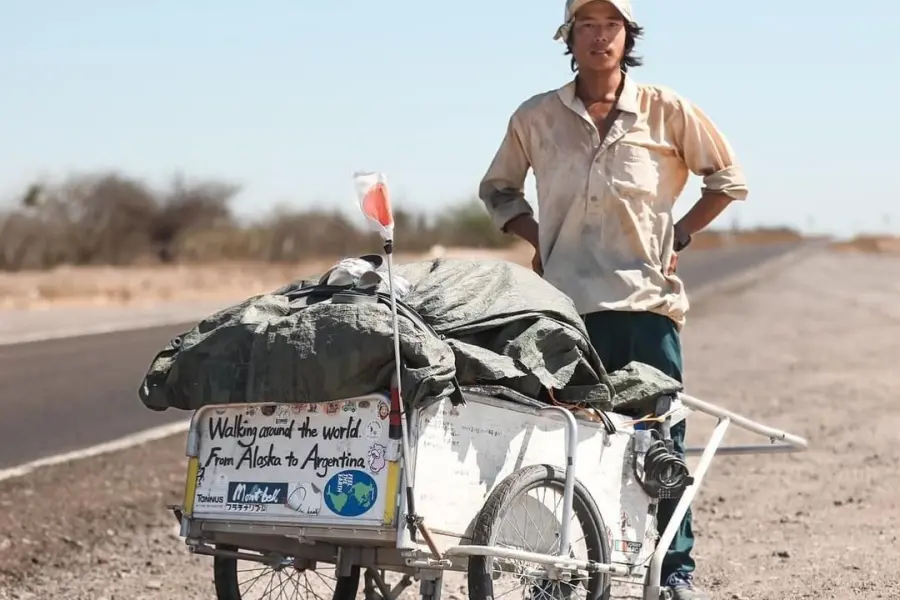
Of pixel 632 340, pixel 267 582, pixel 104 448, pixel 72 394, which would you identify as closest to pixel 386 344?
pixel 267 582

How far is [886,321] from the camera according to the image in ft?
71.2

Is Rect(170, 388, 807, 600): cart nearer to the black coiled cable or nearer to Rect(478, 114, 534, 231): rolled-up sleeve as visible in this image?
the black coiled cable

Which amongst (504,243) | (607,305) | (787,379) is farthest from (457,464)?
(504,243)

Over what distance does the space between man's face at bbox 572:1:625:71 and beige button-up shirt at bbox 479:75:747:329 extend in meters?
0.15

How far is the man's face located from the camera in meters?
5.54

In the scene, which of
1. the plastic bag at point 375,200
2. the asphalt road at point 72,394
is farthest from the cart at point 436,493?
the asphalt road at point 72,394

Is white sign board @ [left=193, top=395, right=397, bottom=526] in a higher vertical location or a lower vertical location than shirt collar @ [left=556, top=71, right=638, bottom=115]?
lower

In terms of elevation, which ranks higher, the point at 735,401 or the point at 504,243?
the point at 735,401

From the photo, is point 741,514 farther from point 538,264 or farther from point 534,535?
point 534,535

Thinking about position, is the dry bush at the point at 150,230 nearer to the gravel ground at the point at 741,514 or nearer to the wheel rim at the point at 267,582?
the gravel ground at the point at 741,514

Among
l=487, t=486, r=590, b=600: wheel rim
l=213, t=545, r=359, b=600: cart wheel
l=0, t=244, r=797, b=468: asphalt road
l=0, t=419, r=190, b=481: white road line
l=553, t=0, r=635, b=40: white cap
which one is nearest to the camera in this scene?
l=487, t=486, r=590, b=600: wheel rim

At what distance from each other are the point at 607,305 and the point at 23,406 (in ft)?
27.5

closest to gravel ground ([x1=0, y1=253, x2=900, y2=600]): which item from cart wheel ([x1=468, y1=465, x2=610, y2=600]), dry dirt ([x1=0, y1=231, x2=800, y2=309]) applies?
cart wheel ([x1=468, y1=465, x2=610, y2=600])

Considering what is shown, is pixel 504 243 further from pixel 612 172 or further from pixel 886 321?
pixel 612 172
